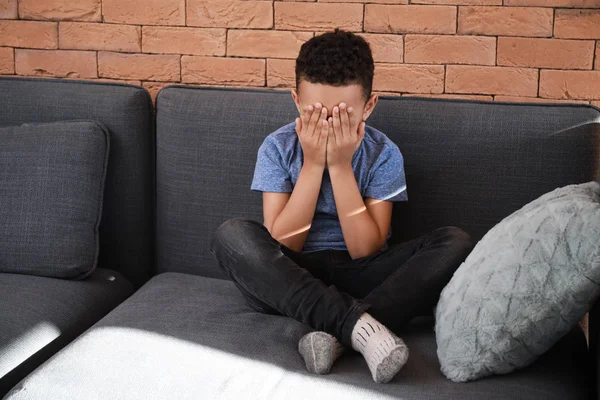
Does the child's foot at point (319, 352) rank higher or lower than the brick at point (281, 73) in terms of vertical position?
lower

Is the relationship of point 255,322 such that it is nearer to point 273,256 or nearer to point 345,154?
point 273,256

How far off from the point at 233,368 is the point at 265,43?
1.05m

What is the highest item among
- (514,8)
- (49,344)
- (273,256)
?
(514,8)

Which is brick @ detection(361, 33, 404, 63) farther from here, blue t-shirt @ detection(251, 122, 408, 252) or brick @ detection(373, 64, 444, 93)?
Result: blue t-shirt @ detection(251, 122, 408, 252)

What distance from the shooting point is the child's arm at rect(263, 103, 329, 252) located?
1633 millimetres

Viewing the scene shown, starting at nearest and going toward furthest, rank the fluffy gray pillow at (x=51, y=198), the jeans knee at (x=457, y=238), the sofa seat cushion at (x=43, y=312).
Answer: the sofa seat cushion at (x=43, y=312), the jeans knee at (x=457, y=238), the fluffy gray pillow at (x=51, y=198)

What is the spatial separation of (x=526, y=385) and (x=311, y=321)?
408 mm

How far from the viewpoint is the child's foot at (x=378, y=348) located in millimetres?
1273

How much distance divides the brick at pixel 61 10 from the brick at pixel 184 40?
0.16 m

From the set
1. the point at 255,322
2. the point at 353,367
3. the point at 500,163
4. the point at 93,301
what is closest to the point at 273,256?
the point at 255,322

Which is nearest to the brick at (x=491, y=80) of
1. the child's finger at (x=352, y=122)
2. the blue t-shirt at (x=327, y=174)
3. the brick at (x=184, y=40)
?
the blue t-shirt at (x=327, y=174)

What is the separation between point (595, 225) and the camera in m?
1.23

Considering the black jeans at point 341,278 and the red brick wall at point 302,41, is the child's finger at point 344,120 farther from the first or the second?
the red brick wall at point 302,41

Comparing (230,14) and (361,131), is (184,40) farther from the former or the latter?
(361,131)
